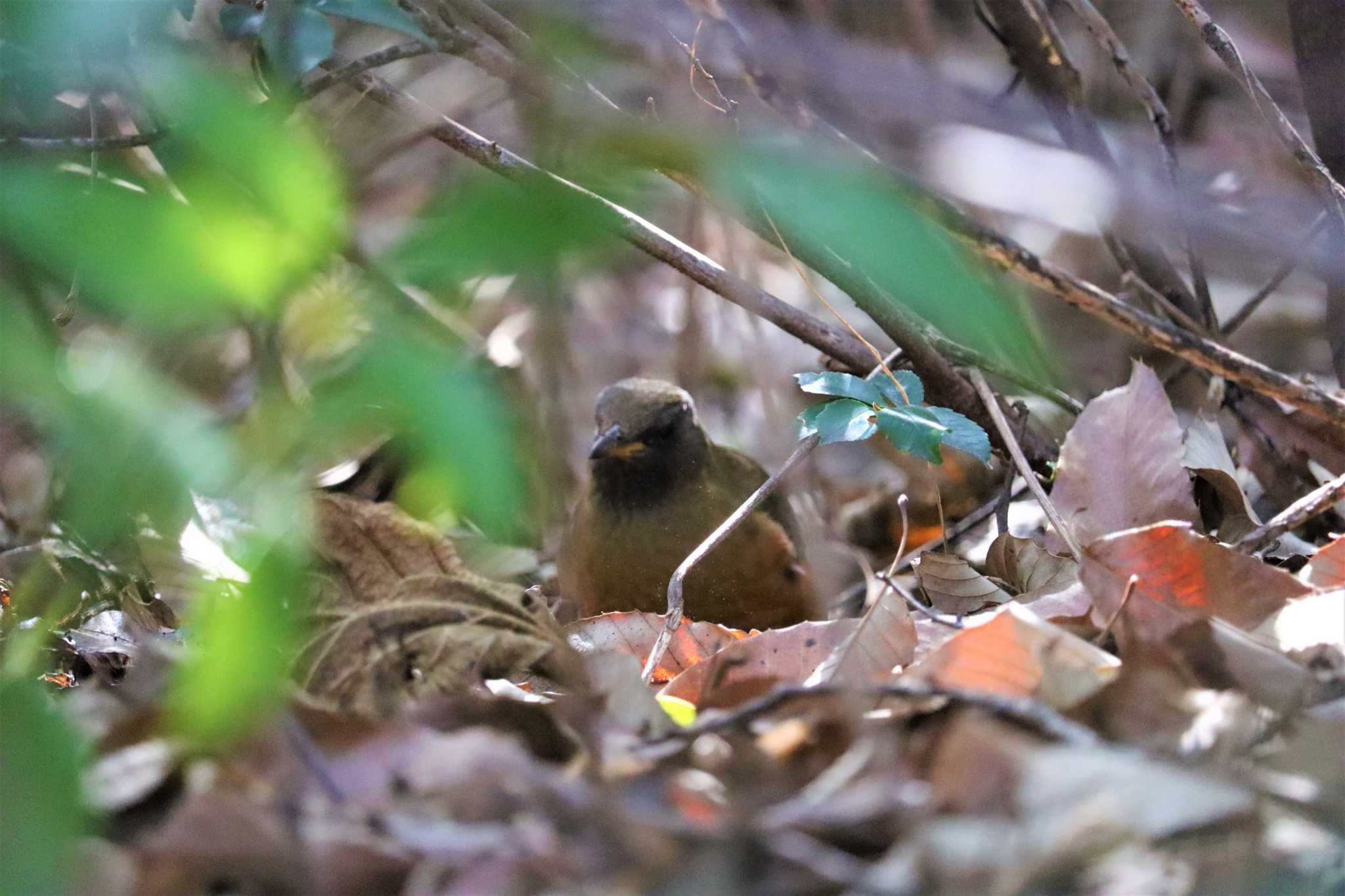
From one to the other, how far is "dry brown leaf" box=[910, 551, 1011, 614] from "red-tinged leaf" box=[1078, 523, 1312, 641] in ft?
2.05

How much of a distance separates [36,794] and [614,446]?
2971 mm

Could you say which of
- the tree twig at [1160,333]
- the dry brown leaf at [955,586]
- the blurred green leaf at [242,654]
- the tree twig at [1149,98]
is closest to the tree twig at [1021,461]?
the dry brown leaf at [955,586]

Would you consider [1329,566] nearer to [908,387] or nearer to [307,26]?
[908,387]

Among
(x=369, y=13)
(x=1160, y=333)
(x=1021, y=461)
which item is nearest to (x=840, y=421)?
(x=1021, y=461)

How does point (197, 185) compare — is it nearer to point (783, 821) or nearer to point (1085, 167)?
point (783, 821)

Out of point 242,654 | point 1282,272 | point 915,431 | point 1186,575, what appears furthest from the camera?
point 1282,272

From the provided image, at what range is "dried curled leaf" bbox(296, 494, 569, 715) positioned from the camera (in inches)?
81.7

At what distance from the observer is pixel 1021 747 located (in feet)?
5.34

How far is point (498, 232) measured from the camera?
3.34 feet

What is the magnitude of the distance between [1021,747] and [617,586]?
8.48ft

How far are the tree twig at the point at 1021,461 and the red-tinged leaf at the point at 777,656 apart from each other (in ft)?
1.56

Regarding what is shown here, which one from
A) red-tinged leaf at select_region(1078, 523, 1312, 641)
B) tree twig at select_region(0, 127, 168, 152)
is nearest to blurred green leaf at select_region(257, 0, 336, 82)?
tree twig at select_region(0, 127, 168, 152)

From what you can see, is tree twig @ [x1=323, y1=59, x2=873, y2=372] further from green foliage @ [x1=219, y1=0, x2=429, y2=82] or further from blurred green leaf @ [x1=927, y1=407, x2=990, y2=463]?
blurred green leaf @ [x1=927, y1=407, x2=990, y2=463]

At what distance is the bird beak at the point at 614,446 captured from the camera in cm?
434
